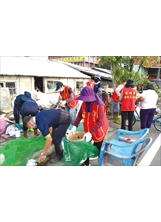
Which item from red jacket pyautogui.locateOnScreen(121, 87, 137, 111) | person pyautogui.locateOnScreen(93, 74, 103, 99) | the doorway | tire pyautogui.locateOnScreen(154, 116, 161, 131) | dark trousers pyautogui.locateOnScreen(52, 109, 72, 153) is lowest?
tire pyautogui.locateOnScreen(154, 116, 161, 131)

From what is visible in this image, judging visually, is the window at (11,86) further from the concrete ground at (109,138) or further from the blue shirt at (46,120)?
the blue shirt at (46,120)

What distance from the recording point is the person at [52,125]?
246 centimetres

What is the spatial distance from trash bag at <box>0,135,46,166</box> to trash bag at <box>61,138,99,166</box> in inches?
20.4

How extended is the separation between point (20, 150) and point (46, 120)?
64 cm

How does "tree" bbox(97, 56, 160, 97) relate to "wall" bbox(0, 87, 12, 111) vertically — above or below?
above

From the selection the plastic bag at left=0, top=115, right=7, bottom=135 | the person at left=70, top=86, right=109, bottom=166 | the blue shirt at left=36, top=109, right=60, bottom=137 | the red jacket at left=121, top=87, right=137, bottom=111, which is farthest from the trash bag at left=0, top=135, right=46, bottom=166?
the red jacket at left=121, top=87, right=137, bottom=111

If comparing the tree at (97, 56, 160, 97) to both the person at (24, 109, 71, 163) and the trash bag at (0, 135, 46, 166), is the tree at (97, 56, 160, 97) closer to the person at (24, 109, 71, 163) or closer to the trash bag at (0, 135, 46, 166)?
the person at (24, 109, 71, 163)

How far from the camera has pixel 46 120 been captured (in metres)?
2.49

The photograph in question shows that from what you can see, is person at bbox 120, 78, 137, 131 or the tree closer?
person at bbox 120, 78, 137, 131

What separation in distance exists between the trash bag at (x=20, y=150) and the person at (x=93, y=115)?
2.90 feet

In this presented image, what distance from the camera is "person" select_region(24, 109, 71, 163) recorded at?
8.06 feet

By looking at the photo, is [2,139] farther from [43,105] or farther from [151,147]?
[151,147]

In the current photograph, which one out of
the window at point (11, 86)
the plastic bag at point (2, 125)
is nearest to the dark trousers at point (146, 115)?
the plastic bag at point (2, 125)

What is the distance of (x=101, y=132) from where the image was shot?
8.45 ft
